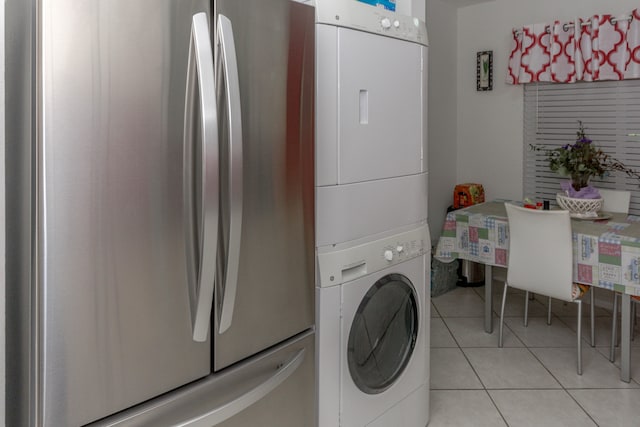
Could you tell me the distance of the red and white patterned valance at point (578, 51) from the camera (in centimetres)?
385

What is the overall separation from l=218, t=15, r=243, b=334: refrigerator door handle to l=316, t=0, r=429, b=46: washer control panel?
0.50 meters

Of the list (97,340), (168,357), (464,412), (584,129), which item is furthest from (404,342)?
(584,129)

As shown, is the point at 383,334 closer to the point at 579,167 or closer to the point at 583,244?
the point at 583,244

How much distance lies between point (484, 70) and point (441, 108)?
51cm

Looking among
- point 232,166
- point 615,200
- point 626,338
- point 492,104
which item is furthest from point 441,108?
point 232,166

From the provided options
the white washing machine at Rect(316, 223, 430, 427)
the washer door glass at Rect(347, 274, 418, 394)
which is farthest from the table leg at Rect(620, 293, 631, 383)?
the washer door glass at Rect(347, 274, 418, 394)

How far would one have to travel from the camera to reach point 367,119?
1.85 meters

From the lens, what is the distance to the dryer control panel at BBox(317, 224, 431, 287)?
5.71 feet

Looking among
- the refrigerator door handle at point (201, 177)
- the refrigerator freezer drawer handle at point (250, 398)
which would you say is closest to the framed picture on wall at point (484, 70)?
the refrigerator freezer drawer handle at point (250, 398)

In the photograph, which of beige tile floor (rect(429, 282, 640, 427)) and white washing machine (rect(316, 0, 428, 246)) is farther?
beige tile floor (rect(429, 282, 640, 427))

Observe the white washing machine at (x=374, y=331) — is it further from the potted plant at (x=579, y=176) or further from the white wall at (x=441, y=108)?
the white wall at (x=441, y=108)

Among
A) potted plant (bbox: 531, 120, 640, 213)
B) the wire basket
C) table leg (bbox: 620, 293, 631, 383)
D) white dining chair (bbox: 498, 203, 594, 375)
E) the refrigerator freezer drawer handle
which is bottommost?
table leg (bbox: 620, 293, 631, 383)

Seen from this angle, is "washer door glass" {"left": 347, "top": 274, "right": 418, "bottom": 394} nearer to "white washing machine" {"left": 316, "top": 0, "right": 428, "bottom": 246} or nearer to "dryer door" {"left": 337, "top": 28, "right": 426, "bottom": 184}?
"white washing machine" {"left": 316, "top": 0, "right": 428, "bottom": 246}

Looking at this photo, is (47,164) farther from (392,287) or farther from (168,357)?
(392,287)
